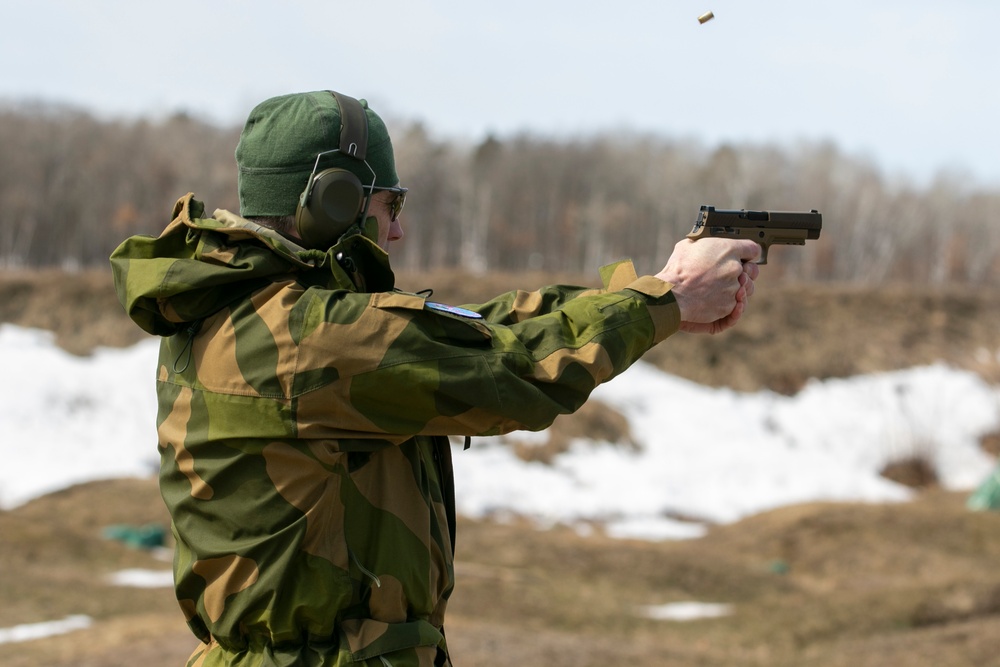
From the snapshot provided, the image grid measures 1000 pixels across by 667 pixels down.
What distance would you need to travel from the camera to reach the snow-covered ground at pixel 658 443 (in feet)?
78.8

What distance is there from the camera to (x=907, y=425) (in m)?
31.1

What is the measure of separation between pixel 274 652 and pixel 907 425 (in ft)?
102

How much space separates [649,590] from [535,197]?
1886 inches

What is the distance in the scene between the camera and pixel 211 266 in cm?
238

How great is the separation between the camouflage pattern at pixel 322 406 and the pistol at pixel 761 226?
39cm

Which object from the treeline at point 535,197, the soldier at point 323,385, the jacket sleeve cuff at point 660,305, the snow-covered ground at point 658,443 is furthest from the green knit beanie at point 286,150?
the treeline at point 535,197

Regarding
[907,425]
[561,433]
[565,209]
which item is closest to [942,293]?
[907,425]

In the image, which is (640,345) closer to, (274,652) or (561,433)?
(274,652)

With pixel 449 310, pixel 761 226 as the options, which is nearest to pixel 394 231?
pixel 449 310

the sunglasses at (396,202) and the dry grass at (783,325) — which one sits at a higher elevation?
the sunglasses at (396,202)

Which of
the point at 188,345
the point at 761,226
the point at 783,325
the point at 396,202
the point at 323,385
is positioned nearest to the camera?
the point at 323,385

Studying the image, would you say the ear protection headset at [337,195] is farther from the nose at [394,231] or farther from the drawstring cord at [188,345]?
the drawstring cord at [188,345]

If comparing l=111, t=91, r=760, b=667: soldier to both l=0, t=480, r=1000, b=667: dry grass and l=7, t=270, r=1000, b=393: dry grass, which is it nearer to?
l=0, t=480, r=1000, b=667: dry grass

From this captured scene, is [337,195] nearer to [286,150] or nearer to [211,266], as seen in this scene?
[286,150]
